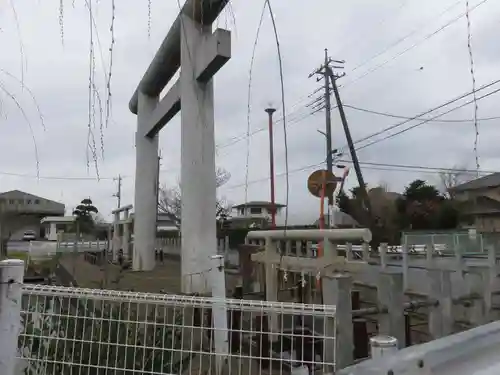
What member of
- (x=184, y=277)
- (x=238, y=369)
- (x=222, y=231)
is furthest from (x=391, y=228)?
(x=238, y=369)

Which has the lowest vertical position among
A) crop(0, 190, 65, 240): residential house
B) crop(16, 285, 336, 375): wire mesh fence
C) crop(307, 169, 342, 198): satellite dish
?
crop(16, 285, 336, 375): wire mesh fence

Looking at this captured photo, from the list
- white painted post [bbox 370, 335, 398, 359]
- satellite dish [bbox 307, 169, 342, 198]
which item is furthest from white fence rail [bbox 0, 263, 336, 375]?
satellite dish [bbox 307, 169, 342, 198]

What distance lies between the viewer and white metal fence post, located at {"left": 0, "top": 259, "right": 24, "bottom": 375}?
6.75ft

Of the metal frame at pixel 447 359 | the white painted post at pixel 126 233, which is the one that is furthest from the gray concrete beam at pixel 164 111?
the metal frame at pixel 447 359

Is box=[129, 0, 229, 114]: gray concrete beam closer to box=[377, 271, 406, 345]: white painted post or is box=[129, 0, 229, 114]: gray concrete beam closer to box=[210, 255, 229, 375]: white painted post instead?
box=[210, 255, 229, 375]: white painted post

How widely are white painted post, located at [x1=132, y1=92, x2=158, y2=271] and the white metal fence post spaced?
39.2 feet

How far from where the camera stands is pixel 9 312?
2080 mm

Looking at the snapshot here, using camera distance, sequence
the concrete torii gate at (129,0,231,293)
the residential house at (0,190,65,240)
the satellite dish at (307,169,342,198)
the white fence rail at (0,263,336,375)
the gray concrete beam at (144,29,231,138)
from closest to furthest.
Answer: the white fence rail at (0,263,336,375) → the residential house at (0,190,65,240) → the satellite dish at (307,169,342,198) → the gray concrete beam at (144,29,231,138) → the concrete torii gate at (129,0,231,293)

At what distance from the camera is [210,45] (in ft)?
24.1

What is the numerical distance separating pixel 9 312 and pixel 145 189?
40.7 feet

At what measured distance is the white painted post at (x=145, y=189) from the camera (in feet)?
45.4

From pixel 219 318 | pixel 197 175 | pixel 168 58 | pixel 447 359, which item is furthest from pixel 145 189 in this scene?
pixel 447 359

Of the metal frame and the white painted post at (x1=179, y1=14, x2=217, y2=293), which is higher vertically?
the white painted post at (x1=179, y1=14, x2=217, y2=293)

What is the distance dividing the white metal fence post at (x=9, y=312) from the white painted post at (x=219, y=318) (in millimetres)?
1028
